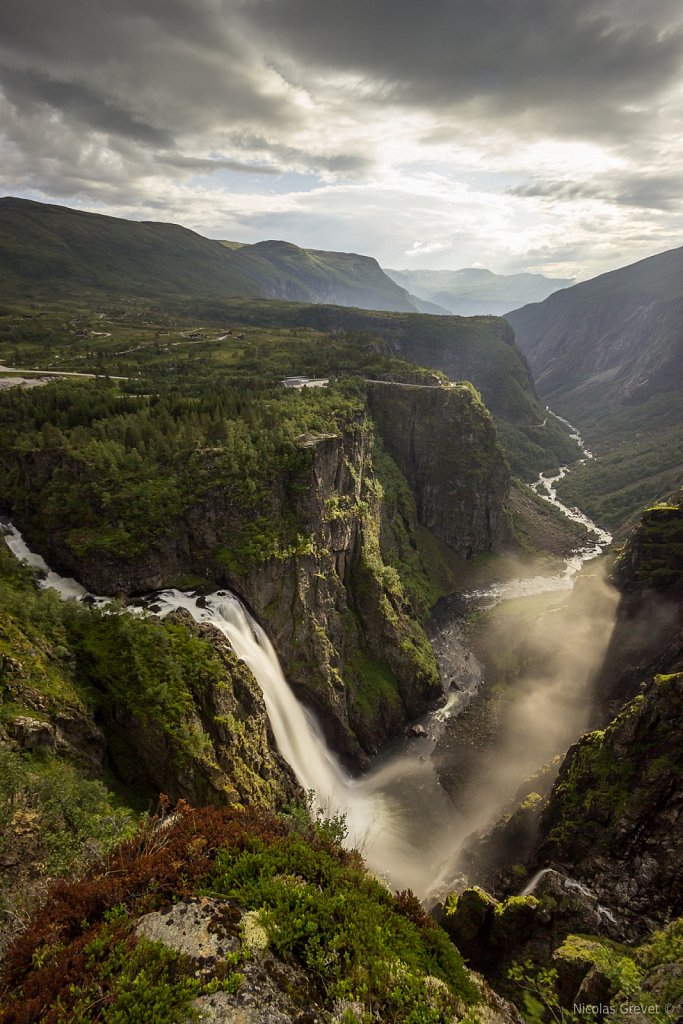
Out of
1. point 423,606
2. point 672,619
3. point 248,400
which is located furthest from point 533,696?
point 248,400

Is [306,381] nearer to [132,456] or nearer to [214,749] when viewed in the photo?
[132,456]

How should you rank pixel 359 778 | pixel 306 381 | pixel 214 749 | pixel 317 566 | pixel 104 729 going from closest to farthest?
pixel 104 729 → pixel 214 749 → pixel 359 778 → pixel 317 566 → pixel 306 381

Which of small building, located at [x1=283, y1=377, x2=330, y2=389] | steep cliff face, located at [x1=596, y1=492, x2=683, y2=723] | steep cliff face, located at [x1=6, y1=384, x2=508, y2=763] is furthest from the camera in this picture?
small building, located at [x1=283, y1=377, x2=330, y2=389]

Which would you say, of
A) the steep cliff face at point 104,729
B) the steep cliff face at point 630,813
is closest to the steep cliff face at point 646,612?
the steep cliff face at point 630,813

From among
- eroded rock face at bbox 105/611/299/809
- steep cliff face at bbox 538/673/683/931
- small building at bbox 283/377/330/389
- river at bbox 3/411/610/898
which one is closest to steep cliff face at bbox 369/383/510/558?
small building at bbox 283/377/330/389

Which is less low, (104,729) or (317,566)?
(317,566)

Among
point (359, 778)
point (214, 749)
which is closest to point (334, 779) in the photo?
point (359, 778)

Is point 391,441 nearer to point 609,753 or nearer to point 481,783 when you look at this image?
point 481,783

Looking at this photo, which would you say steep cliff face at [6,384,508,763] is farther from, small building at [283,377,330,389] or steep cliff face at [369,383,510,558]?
steep cliff face at [369,383,510,558]
